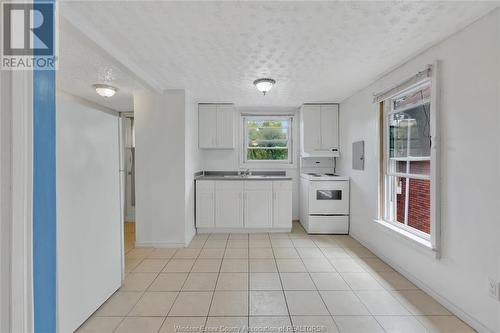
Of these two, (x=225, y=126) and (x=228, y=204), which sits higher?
(x=225, y=126)

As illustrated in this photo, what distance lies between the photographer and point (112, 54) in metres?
2.11

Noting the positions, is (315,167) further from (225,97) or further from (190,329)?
(190,329)

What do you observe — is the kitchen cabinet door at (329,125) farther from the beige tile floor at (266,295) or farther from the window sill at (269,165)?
the beige tile floor at (266,295)

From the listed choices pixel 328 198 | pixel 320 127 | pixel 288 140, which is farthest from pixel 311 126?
pixel 328 198

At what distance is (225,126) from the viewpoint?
4.30 meters

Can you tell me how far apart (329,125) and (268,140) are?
120 cm

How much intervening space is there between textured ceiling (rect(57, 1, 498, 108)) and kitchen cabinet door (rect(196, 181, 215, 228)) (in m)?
1.73

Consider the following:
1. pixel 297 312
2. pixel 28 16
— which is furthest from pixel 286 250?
pixel 28 16

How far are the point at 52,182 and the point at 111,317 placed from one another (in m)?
1.43

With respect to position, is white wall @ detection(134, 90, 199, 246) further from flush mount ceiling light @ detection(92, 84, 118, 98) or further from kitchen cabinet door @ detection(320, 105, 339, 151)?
kitchen cabinet door @ detection(320, 105, 339, 151)

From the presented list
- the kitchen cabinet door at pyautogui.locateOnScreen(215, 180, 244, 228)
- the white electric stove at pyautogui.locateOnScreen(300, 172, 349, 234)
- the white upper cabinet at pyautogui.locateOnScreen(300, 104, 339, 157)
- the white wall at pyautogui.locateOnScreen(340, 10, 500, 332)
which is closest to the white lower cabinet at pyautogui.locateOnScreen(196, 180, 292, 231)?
the kitchen cabinet door at pyautogui.locateOnScreen(215, 180, 244, 228)

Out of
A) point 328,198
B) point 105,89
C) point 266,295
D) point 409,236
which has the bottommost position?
point 266,295

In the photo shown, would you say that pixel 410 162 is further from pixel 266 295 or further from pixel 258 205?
pixel 258 205

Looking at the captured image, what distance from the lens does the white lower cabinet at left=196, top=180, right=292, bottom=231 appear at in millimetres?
3992
